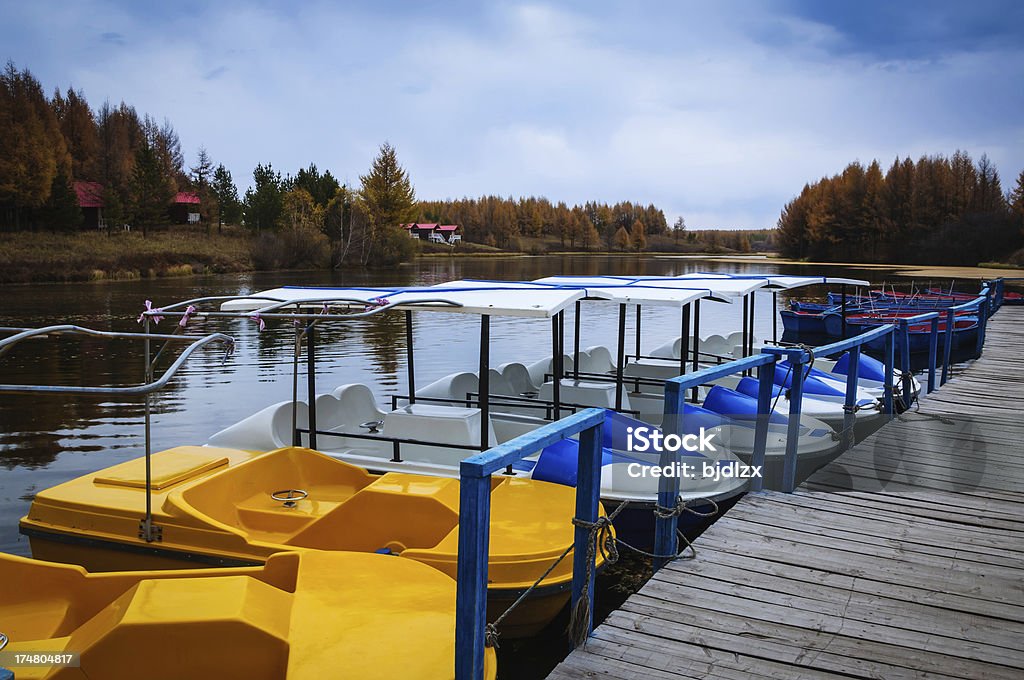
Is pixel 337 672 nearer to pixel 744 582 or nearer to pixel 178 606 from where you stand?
pixel 178 606

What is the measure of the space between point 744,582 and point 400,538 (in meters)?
2.94

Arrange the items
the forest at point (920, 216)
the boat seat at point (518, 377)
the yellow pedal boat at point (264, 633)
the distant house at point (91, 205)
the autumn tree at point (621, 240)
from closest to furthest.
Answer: the yellow pedal boat at point (264, 633) → the boat seat at point (518, 377) → the distant house at point (91, 205) → the forest at point (920, 216) → the autumn tree at point (621, 240)

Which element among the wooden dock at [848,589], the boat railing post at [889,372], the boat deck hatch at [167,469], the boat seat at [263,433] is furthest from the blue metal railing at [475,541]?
the boat railing post at [889,372]

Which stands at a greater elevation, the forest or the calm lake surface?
the forest

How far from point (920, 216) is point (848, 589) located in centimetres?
10339

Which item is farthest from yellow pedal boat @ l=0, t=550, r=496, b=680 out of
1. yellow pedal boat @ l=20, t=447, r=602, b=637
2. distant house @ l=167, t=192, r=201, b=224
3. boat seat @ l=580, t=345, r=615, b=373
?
distant house @ l=167, t=192, r=201, b=224

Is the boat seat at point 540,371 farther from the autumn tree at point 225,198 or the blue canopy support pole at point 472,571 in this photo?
the autumn tree at point 225,198

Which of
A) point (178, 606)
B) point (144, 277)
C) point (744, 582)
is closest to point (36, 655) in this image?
point (178, 606)

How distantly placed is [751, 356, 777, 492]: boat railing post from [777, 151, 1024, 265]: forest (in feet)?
290

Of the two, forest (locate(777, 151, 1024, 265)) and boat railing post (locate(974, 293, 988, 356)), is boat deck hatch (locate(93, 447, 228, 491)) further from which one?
forest (locate(777, 151, 1024, 265))

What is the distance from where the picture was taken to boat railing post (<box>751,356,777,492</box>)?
18.3 ft

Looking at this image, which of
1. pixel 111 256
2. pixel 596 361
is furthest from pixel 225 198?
pixel 596 361

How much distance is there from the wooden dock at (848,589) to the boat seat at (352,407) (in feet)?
16.7

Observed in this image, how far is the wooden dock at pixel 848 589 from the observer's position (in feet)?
11.5
